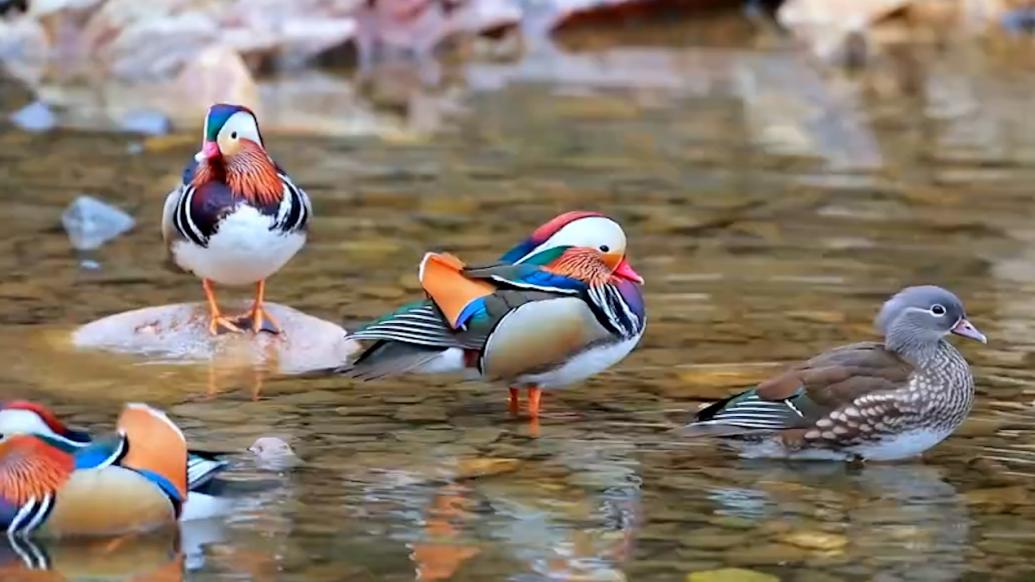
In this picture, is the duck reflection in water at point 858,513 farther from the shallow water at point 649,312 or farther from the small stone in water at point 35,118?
the small stone in water at point 35,118

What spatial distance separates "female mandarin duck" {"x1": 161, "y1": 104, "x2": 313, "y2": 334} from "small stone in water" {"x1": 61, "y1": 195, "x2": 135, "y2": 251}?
1.98 m

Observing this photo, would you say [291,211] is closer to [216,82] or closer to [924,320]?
[924,320]

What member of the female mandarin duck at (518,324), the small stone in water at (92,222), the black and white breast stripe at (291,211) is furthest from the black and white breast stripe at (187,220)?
the small stone in water at (92,222)

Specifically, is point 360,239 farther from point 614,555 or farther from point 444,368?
point 614,555

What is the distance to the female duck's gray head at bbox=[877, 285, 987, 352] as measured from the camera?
5668 mm

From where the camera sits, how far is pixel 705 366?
21.8ft

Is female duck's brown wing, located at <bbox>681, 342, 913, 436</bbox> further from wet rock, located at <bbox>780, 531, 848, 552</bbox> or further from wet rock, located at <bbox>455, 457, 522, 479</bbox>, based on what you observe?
wet rock, located at <bbox>780, 531, 848, 552</bbox>

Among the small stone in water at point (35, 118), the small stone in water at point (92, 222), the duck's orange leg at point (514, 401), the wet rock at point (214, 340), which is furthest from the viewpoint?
the small stone in water at point (35, 118)

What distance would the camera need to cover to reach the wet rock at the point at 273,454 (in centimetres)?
539

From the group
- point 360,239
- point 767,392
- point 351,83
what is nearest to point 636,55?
point 351,83

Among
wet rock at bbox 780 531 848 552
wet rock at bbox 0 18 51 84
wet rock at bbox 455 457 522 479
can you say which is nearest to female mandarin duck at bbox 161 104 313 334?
wet rock at bbox 455 457 522 479

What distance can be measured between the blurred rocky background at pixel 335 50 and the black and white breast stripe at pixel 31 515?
7.05m

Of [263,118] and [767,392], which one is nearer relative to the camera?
[767,392]

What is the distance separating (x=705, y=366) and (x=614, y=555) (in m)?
2.01
